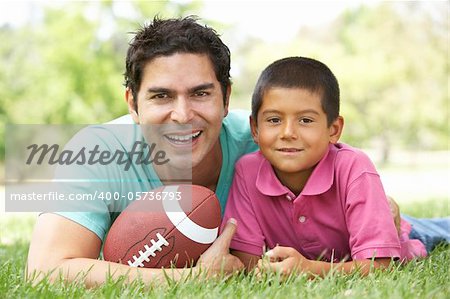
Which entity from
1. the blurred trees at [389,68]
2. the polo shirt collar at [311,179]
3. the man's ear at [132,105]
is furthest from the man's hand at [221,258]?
the blurred trees at [389,68]

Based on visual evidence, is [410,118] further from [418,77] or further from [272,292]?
[272,292]

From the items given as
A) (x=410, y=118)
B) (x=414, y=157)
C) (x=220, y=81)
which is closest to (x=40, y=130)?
(x=410, y=118)

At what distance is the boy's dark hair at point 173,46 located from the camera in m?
3.46

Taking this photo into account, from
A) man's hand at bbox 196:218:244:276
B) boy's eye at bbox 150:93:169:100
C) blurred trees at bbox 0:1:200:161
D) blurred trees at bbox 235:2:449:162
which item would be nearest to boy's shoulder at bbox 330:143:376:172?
man's hand at bbox 196:218:244:276

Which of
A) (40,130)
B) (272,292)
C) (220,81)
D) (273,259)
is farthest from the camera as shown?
(40,130)

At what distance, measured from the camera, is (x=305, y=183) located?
347 cm

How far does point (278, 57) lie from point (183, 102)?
2558 centimetres

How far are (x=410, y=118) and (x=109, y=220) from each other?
25.1m

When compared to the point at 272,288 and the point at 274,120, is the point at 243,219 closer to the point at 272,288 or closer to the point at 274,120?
the point at 274,120

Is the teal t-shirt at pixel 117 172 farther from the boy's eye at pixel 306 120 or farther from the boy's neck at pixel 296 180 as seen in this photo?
the boy's eye at pixel 306 120

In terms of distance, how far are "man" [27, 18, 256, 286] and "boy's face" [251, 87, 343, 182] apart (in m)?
0.32

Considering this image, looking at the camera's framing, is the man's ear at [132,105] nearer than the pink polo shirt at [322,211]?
No

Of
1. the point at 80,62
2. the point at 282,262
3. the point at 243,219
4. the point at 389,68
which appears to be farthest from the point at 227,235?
the point at 389,68

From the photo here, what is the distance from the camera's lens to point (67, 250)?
300cm
